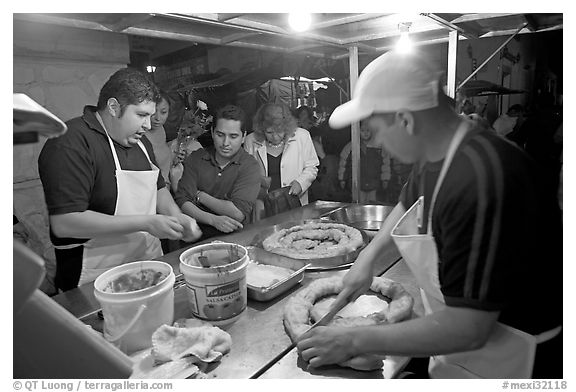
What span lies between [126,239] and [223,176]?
2.52 ft

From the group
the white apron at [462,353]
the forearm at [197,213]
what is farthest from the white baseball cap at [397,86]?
the forearm at [197,213]

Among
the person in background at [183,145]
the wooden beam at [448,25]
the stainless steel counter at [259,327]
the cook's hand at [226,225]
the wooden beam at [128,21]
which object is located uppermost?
the wooden beam at [448,25]

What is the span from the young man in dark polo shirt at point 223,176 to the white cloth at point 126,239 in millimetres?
430

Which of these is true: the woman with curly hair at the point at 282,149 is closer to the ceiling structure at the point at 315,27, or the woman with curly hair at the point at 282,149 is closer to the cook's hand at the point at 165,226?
the ceiling structure at the point at 315,27

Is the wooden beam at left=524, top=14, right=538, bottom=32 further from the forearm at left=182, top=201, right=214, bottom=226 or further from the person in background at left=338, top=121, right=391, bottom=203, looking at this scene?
the forearm at left=182, top=201, right=214, bottom=226

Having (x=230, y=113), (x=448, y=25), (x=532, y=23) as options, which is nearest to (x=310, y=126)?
(x=230, y=113)

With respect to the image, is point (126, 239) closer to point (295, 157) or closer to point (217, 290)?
point (217, 290)

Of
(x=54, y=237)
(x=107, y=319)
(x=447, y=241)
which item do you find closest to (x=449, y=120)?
(x=447, y=241)

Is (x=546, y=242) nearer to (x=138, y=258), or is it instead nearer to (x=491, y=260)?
(x=491, y=260)

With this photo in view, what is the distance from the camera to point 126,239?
156 cm

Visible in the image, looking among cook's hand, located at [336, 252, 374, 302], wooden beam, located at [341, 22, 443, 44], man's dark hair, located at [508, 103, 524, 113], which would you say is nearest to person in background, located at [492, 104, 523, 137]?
man's dark hair, located at [508, 103, 524, 113]

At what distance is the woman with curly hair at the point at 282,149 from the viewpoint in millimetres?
2482

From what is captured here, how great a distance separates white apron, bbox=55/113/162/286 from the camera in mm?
1498

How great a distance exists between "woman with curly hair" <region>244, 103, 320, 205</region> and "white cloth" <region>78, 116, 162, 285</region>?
91 centimetres
